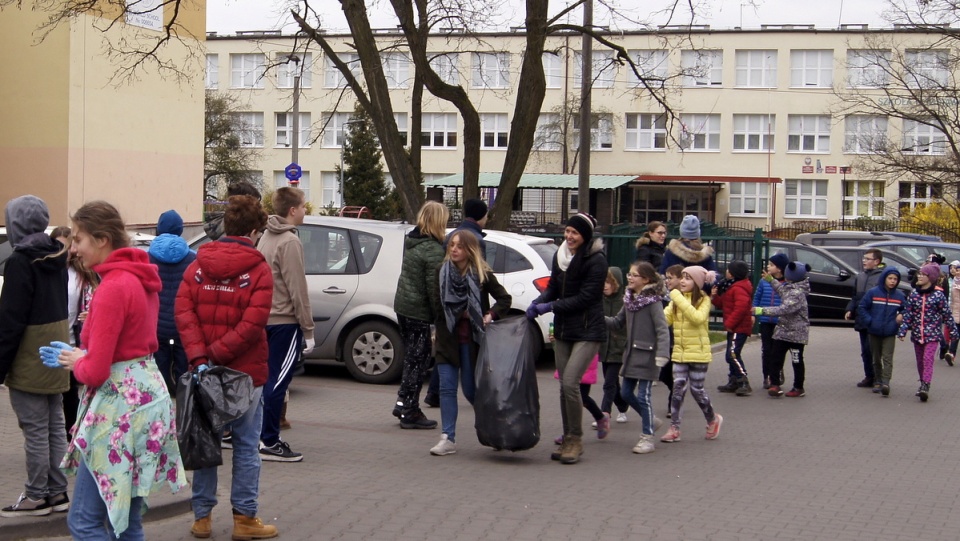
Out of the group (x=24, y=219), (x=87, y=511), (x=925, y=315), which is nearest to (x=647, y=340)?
(x=925, y=315)

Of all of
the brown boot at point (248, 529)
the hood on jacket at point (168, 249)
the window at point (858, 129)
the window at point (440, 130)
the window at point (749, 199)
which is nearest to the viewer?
the brown boot at point (248, 529)

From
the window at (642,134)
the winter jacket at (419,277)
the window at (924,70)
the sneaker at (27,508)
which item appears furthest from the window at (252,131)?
the sneaker at (27,508)

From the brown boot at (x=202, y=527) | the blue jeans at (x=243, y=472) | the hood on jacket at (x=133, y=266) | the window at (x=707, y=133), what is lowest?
the brown boot at (x=202, y=527)

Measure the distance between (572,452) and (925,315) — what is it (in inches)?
218

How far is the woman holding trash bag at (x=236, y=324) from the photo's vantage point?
559cm

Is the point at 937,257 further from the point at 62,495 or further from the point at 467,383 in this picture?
the point at 62,495

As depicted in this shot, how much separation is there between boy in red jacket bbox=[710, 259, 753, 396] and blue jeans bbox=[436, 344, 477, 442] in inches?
176

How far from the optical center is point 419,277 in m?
8.75

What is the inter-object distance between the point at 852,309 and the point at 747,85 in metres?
49.5

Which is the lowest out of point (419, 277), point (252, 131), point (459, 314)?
point (459, 314)

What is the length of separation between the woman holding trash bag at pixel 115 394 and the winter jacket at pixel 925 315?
929cm

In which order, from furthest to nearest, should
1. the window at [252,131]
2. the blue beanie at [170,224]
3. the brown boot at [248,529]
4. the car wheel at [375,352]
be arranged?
the window at [252,131]
the car wheel at [375,352]
the blue beanie at [170,224]
the brown boot at [248,529]

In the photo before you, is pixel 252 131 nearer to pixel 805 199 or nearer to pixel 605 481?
pixel 805 199

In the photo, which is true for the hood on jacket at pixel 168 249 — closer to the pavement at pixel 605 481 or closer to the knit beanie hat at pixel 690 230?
the pavement at pixel 605 481
